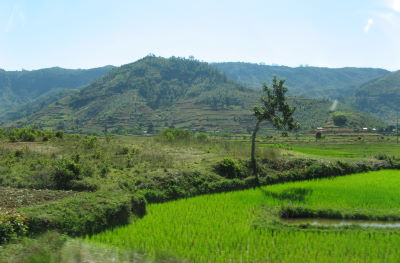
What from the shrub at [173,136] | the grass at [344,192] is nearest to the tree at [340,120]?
the shrub at [173,136]

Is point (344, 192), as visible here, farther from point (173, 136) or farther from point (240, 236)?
point (173, 136)

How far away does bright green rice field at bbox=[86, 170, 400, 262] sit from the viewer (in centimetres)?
1084

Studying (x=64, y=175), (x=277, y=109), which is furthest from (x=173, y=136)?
(x=64, y=175)

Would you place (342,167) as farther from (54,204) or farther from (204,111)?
(204,111)

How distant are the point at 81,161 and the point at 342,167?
75.4 feet

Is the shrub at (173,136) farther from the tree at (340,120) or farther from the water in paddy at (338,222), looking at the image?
the tree at (340,120)

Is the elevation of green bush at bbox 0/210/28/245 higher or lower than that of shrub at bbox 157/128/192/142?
lower

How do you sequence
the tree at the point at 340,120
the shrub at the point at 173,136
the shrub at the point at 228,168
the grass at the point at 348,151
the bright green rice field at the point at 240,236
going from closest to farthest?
the bright green rice field at the point at 240,236 < the shrub at the point at 228,168 < the shrub at the point at 173,136 < the grass at the point at 348,151 < the tree at the point at 340,120

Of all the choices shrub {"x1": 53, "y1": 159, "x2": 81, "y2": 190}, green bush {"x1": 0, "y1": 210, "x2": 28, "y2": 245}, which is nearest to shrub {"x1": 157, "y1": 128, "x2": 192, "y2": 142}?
shrub {"x1": 53, "y1": 159, "x2": 81, "y2": 190}

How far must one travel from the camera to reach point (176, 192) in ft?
65.8

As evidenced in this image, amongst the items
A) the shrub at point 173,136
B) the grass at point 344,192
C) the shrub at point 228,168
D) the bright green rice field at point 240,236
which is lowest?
the grass at point 344,192

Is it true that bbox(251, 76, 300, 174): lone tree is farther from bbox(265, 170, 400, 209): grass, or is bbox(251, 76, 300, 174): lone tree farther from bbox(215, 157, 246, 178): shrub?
bbox(265, 170, 400, 209): grass

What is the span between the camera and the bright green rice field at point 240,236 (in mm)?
10844

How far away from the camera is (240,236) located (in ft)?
41.3
